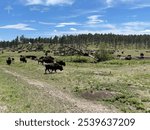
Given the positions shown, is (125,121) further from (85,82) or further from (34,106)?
(85,82)

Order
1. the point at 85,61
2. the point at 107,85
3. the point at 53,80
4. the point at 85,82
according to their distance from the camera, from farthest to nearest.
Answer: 1. the point at 85,61
2. the point at 53,80
3. the point at 85,82
4. the point at 107,85

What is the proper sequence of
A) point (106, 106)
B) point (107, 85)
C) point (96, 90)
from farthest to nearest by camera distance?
point (107, 85), point (96, 90), point (106, 106)

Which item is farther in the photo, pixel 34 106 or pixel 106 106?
pixel 106 106

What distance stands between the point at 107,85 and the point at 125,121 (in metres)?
16.0

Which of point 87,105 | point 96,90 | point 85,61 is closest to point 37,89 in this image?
point 96,90

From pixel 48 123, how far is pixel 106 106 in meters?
8.58

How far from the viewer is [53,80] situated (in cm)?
3622

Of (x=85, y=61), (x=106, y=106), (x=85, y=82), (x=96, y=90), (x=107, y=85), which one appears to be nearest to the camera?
(x=106, y=106)

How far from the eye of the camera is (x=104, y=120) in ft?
50.9

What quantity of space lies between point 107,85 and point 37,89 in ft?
21.8

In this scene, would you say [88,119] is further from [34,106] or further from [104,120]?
[34,106]

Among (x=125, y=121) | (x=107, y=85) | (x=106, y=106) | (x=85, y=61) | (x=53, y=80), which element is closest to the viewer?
(x=125, y=121)

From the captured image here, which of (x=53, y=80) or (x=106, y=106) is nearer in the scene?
(x=106, y=106)

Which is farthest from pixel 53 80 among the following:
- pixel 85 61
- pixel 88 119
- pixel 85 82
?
pixel 85 61
